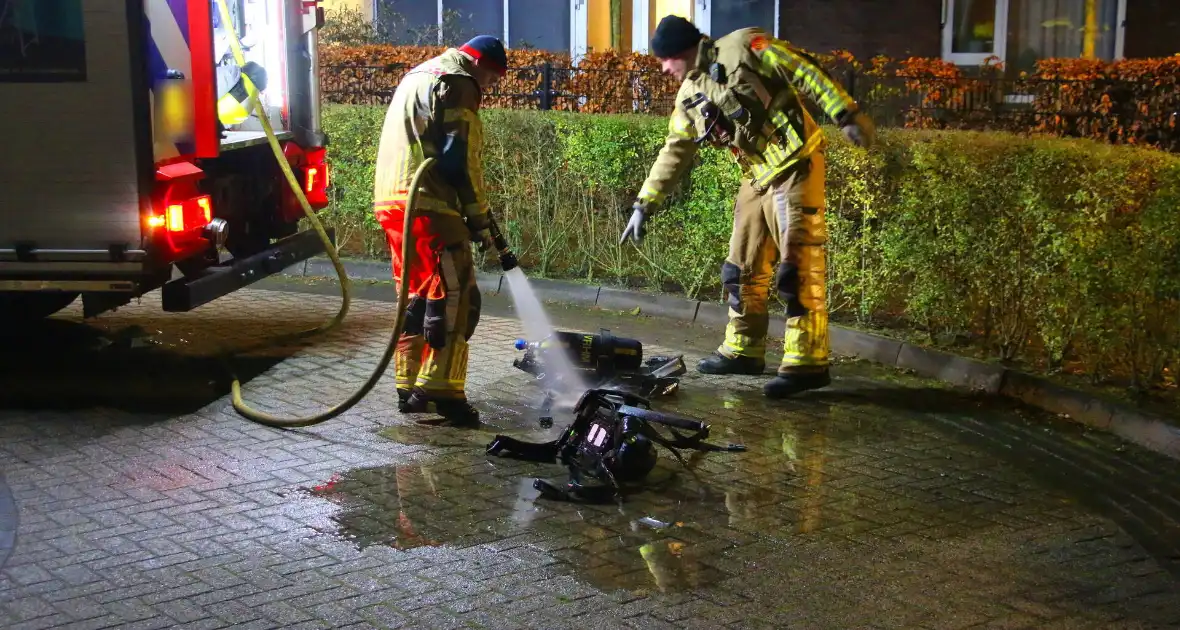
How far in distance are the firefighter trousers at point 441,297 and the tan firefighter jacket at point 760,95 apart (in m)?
1.23

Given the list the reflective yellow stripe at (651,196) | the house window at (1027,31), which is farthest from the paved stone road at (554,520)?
the house window at (1027,31)

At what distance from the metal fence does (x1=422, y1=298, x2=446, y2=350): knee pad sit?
18.5ft

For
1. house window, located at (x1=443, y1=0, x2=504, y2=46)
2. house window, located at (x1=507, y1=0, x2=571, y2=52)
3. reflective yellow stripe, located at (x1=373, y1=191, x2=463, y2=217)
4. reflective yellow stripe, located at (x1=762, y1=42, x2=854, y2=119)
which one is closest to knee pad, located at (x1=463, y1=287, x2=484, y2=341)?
reflective yellow stripe, located at (x1=373, y1=191, x2=463, y2=217)

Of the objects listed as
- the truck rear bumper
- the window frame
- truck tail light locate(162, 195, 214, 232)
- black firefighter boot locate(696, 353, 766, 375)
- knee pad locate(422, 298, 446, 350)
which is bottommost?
black firefighter boot locate(696, 353, 766, 375)

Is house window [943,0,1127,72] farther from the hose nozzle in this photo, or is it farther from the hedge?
the hose nozzle

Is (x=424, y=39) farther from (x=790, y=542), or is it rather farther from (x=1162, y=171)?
(x=790, y=542)

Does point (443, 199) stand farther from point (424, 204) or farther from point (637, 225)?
point (637, 225)

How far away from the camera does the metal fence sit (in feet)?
38.1

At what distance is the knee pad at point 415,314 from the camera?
625cm

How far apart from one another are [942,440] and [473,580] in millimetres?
2722

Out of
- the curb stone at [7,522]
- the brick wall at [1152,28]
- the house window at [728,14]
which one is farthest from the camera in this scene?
the house window at [728,14]

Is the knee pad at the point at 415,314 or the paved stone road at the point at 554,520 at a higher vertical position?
the knee pad at the point at 415,314

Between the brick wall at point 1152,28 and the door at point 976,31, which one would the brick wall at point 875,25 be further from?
the brick wall at point 1152,28

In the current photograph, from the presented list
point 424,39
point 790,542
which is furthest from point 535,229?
point 424,39
